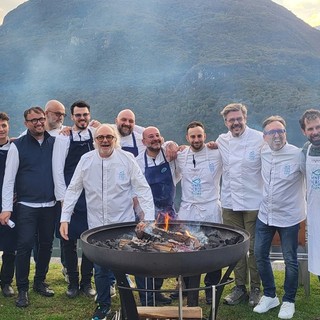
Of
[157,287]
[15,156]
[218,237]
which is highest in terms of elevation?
[15,156]

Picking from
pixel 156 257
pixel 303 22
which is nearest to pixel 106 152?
pixel 156 257

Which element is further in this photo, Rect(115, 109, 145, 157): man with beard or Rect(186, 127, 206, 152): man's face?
Rect(115, 109, 145, 157): man with beard

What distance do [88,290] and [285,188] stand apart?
→ 2443 millimetres

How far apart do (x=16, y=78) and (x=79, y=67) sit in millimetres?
7843

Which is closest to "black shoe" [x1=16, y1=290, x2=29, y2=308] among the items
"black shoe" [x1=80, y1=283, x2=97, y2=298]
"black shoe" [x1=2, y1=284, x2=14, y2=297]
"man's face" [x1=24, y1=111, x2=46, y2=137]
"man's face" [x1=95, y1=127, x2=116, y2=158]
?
"black shoe" [x1=2, y1=284, x2=14, y2=297]

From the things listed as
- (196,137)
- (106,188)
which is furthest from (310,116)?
(106,188)

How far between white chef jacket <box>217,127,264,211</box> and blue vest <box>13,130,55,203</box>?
188 centimetres

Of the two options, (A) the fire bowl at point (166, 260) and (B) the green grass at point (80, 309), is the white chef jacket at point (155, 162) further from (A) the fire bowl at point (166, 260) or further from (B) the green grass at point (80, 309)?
(A) the fire bowl at point (166, 260)

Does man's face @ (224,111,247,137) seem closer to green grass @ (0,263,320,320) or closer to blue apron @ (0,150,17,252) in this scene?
green grass @ (0,263,320,320)

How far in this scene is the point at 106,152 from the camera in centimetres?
410

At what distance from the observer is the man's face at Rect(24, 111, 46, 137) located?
4543mm

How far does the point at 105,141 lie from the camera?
406 cm

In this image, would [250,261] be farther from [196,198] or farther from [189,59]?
[189,59]

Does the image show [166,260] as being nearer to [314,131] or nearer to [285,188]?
[285,188]
